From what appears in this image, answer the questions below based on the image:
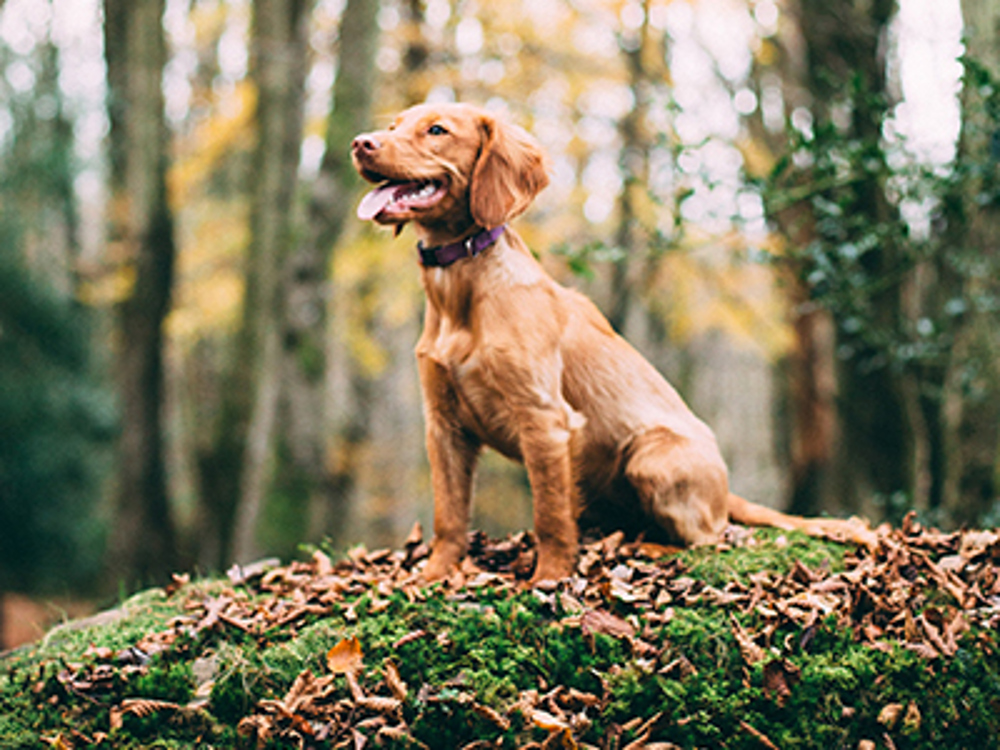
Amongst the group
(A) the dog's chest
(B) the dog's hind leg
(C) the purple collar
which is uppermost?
(C) the purple collar

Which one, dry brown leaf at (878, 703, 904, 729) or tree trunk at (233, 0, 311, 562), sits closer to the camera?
dry brown leaf at (878, 703, 904, 729)

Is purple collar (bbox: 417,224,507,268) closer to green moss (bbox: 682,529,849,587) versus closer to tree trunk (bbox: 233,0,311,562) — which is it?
green moss (bbox: 682,529,849,587)

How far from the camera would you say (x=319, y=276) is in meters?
8.56

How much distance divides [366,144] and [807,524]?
9.03 ft

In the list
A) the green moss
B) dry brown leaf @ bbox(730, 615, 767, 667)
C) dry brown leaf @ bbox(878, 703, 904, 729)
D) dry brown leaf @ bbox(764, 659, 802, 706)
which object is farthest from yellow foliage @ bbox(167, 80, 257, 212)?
dry brown leaf @ bbox(878, 703, 904, 729)

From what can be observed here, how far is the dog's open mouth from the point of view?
3217mm

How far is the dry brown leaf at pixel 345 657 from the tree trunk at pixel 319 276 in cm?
564

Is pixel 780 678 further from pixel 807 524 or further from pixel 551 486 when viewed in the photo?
pixel 807 524

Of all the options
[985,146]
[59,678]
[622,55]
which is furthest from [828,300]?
[622,55]

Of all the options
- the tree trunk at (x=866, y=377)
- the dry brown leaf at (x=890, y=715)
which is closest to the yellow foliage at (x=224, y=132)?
the tree trunk at (x=866, y=377)

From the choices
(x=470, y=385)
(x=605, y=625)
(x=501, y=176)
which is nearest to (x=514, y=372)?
(x=470, y=385)

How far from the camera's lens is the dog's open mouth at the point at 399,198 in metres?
3.22

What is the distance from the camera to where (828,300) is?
537 cm

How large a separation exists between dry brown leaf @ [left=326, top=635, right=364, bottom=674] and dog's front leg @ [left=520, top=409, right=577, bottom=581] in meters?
0.78
